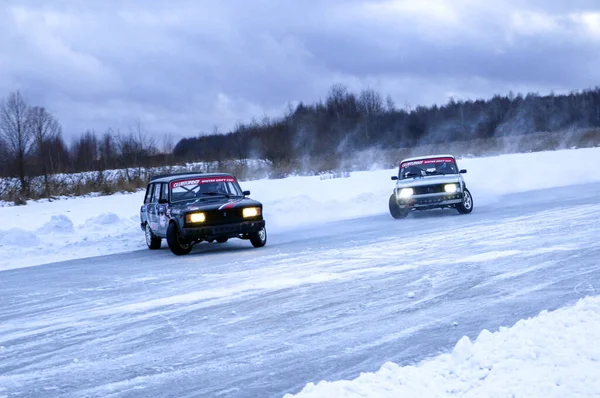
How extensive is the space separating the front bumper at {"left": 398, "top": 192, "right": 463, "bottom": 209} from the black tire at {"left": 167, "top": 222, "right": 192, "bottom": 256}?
6.73 meters

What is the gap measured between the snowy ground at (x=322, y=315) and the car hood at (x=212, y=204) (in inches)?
37.7

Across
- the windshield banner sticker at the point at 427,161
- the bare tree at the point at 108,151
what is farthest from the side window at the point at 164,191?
the bare tree at the point at 108,151

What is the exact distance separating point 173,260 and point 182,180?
6.86ft

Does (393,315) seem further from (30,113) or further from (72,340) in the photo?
(30,113)

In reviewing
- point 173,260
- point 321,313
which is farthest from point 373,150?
point 321,313

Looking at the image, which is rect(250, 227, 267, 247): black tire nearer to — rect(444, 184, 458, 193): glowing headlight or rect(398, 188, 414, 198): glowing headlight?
rect(398, 188, 414, 198): glowing headlight

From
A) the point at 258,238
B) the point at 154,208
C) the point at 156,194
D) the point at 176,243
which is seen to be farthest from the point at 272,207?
the point at 176,243

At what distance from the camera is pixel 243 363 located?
233 inches

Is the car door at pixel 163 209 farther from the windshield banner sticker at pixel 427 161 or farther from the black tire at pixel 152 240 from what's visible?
the windshield banner sticker at pixel 427 161

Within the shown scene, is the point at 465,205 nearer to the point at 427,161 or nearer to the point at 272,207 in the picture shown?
the point at 427,161

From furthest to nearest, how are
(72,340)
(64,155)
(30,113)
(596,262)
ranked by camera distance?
1. (64,155)
2. (30,113)
3. (596,262)
4. (72,340)

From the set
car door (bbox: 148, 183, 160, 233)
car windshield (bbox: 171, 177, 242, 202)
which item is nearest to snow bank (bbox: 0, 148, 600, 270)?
car door (bbox: 148, 183, 160, 233)

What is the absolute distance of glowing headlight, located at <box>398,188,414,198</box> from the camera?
1895 centimetres

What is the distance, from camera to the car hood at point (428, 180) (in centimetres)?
1884
